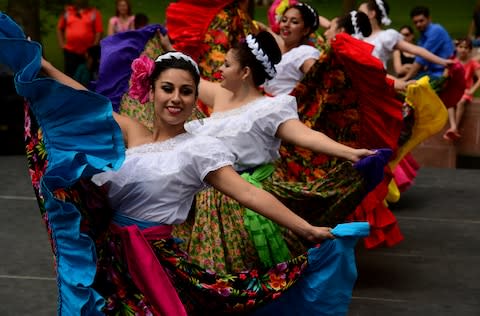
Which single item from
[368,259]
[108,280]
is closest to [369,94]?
[368,259]

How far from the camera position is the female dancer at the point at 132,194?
4.00 metres

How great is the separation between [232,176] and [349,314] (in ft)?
6.12

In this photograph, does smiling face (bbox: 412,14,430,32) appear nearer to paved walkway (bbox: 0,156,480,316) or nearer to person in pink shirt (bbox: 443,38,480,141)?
person in pink shirt (bbox: 443,38,480,141)

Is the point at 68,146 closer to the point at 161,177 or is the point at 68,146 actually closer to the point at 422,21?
the point at 161,177

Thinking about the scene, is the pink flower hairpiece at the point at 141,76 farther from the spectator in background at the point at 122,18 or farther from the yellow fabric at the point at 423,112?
the spectator in background at the point at 122,18

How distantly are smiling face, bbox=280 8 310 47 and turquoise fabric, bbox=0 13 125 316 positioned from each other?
3.44 metres

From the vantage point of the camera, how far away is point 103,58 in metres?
7.05

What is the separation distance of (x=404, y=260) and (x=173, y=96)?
3252 mm

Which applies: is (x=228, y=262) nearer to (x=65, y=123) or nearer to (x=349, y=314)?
(x=349, y=314)

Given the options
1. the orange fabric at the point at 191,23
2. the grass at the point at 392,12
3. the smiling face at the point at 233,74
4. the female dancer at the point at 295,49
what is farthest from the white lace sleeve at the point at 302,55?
the grass at the point at 392,12

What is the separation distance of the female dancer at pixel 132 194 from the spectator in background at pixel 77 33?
855 cm

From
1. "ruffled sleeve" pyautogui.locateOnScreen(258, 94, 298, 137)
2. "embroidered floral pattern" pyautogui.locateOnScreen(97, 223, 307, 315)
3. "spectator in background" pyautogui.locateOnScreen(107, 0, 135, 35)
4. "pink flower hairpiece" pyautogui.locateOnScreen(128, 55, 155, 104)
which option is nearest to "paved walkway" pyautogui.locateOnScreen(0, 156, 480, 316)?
"ruffled sleeve" pyautogui.locateOnScreen(258, 94, 298, 137)

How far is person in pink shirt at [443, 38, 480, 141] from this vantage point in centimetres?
1116

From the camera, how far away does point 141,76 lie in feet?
15.4
